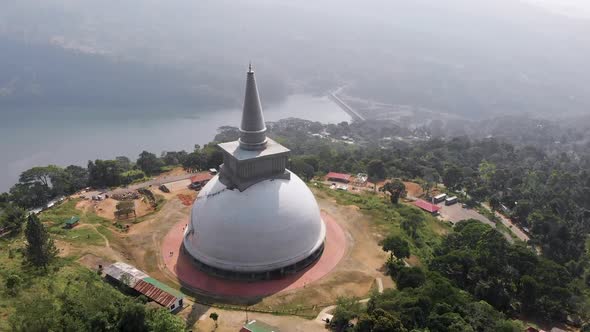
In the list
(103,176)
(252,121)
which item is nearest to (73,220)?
(103,176)

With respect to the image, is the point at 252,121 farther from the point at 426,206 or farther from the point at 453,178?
the point at 453,178

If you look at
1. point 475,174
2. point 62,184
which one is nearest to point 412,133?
point 475,174

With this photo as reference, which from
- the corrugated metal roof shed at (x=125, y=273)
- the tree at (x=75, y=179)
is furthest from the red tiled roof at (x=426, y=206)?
the tree at (x=75, y=179)

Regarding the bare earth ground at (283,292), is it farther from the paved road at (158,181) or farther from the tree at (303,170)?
the tree at (303,170)

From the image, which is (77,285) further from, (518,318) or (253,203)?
(518,318)

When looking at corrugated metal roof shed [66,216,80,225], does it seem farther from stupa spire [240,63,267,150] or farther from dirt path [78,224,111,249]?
stupa spire [240,63,267,150]

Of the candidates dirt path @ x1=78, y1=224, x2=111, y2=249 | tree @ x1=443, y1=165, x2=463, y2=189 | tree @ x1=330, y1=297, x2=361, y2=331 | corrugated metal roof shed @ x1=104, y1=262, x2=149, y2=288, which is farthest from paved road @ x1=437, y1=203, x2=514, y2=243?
dirt path @ x1=78, y1=224, x2=111, y2=249
